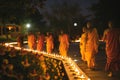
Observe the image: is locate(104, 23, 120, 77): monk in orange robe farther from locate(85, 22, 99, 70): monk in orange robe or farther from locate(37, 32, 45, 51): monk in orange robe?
locate(37, 32, 45, 51): monk in orange robe

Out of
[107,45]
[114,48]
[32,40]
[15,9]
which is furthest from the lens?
[32,40]

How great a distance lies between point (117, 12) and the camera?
30078 millimetres

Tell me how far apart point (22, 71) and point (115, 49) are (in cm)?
555

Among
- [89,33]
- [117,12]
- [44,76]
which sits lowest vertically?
[44,76]

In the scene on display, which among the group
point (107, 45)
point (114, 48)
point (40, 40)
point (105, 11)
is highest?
point (105, 11)

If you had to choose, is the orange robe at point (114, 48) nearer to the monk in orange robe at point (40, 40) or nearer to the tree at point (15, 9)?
the tree at point (15, 9)

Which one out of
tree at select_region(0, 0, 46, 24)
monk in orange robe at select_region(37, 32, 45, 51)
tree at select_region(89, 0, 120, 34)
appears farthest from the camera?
tree at select_region(89, 0, 120, 34)

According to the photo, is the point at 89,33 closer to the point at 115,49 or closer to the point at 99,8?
the point at 115,49

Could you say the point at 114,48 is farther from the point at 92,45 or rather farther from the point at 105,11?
the point at 105,11

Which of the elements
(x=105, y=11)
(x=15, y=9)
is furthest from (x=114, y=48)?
(x=105, y=11)

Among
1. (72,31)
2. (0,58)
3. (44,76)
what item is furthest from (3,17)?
(72,31)

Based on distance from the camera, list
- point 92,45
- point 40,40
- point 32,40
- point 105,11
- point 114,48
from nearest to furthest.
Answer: point 114,48 < point 92,45 < point 40,40 < point 32,40 < point 105,11

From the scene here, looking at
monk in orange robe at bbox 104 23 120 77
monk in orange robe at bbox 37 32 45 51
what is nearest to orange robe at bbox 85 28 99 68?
monk in orange robe at bbox 104 23 120 77

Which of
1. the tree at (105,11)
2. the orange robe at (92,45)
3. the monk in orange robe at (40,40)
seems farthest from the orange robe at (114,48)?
the tree at (105,11)
